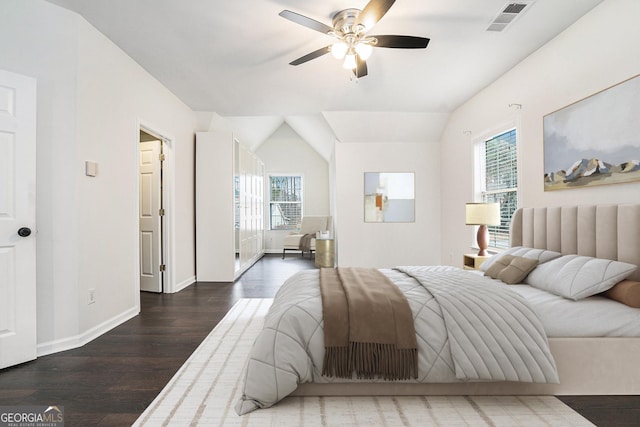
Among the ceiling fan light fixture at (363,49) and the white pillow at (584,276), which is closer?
the white pillow at (584,276)

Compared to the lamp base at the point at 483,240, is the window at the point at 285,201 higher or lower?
higher

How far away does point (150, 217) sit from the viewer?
4457 millimetres

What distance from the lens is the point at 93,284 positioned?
9.30 feet

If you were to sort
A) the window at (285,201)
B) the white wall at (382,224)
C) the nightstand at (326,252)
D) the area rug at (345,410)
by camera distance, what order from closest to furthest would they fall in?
1. the area rug at (345,410)
2. the white wall at (382,224)
3. the nightstand at (326,252)
4. the window at (285,201)

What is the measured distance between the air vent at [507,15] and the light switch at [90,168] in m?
3.55

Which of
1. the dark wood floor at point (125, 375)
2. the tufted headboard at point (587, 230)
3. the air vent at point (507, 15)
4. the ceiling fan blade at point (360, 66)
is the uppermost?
the air vent at point (507, 15)

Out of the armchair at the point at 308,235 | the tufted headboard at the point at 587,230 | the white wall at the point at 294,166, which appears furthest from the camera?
the white wall at the point at 294,166

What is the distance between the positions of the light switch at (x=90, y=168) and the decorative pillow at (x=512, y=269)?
3.46 m

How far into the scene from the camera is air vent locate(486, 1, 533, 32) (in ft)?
8.43

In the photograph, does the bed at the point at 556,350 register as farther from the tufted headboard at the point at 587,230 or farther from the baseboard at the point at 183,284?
the baseboard at the point at 183,284

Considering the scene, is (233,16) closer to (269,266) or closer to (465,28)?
(465,28)

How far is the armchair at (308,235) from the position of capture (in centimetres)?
788

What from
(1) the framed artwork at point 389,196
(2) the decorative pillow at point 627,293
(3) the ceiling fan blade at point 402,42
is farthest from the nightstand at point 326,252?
(2) the decorative pillow at point 627,293

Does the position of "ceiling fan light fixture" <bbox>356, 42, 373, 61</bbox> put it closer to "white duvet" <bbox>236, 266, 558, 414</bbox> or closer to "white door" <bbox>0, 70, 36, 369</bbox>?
"white duvet" <bbox>236, 266, 558, 414</bbox>
